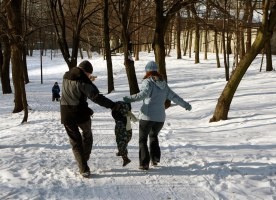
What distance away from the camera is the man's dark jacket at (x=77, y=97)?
236 inches

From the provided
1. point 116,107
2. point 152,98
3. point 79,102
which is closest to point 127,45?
point 152,98

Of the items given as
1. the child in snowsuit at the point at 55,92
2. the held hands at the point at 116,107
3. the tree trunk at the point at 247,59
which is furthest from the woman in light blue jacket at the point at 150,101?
the child in snowsuit at the point at 55,92

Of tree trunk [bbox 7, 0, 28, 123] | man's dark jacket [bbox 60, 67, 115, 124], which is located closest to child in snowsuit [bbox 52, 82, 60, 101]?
tree trunk [bbox 7, 0, 28, 123]

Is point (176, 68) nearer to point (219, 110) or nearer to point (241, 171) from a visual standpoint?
point (219, 110)

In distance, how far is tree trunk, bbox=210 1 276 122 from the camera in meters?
9.80

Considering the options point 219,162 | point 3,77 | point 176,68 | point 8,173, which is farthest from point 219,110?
point 176,68

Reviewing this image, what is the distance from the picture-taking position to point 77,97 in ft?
A: 20.0

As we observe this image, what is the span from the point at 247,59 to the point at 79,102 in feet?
18.5

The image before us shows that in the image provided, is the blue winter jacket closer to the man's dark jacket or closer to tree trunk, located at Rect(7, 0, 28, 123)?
the man's dark jacket

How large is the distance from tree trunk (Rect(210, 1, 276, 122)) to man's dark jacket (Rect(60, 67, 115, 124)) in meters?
5.25

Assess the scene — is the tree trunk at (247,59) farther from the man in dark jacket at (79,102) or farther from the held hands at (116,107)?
the man in dark jacket at (79,102)

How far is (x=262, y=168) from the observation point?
6.60 meters

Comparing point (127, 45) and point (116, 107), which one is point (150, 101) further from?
point (127, 45)

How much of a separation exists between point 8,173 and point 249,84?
14.6m
